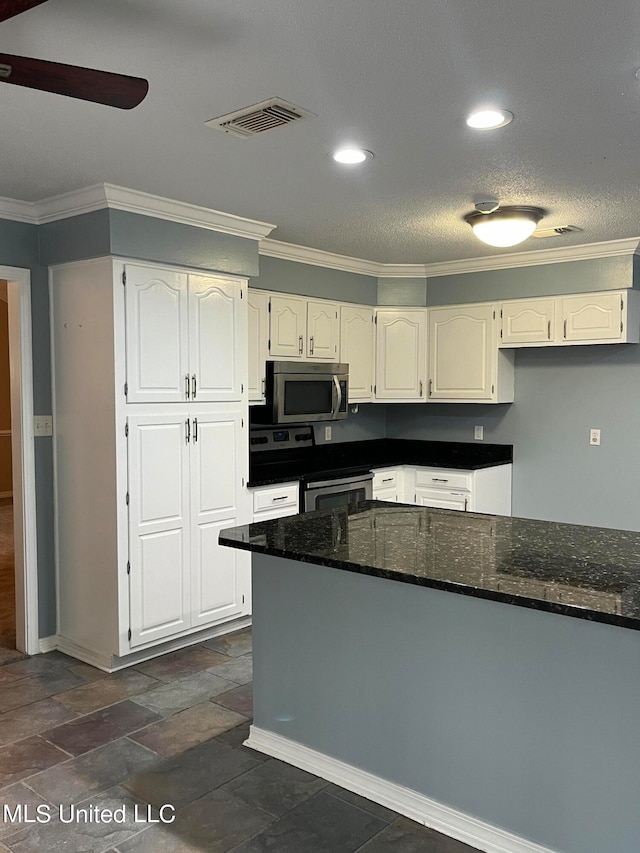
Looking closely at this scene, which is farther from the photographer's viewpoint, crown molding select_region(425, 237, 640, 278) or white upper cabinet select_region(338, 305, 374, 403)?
white upper cabinet select_region(338, 305, 374, 403)

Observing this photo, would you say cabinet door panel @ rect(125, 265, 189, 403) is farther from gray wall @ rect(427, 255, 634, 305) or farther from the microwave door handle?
gray wall @ rect(427, 255, 634, 305)

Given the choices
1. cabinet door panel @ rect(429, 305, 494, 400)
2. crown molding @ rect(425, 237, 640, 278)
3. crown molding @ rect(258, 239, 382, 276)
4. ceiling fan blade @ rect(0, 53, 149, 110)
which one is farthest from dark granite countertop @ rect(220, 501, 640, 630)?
crown molding @ rect(425, 237, 640, 278)

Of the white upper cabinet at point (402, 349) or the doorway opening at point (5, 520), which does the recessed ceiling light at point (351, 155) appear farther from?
the white upper cabinet at point (402, 349)

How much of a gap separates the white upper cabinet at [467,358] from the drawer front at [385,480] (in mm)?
683

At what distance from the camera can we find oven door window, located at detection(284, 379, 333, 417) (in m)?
4.77

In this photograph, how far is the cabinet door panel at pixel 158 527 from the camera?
146 inches

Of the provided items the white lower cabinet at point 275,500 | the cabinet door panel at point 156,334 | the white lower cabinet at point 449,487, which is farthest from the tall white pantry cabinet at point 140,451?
the white lower cabinet at point 449,487

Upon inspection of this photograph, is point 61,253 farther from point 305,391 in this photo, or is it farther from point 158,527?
point 305,391

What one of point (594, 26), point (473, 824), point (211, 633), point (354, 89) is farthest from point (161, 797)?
point (594, 26)

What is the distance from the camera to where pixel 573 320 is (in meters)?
4.84

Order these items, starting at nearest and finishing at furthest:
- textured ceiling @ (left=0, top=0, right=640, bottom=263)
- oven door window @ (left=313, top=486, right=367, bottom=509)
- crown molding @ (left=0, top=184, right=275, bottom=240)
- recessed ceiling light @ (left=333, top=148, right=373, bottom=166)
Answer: textured ceiling @ (left=0, top=0, right=640, bottom=263)
recessed ceiling light @ (left=333, top=148, right=373, bottom=166)
crown molding @ (left=0, top=184, right=275, bottom=240)
oven door window @ (left=313, top=486, right=367, bottom=509)

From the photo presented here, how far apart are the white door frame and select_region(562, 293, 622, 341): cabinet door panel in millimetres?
3361

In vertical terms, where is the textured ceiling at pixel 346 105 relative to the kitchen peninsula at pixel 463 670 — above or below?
above

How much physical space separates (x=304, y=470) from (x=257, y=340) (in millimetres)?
993
